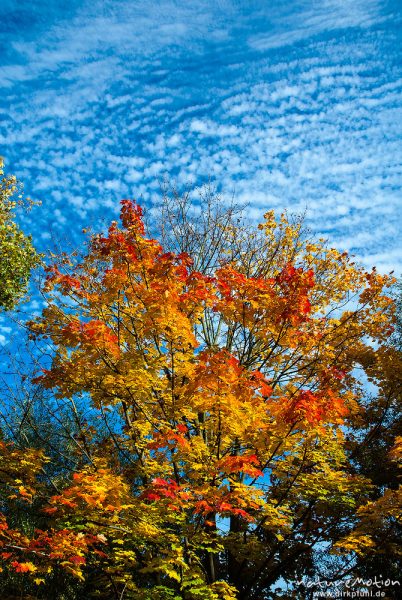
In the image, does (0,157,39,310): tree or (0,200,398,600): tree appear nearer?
(0,200,398,600): tree

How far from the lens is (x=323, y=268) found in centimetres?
1197

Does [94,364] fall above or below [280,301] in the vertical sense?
below

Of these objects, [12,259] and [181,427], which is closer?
[181,427]

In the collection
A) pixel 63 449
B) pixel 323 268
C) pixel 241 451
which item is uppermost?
pixel 323 268

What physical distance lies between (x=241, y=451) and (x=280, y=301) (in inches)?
124

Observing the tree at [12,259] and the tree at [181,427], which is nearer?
the tree at [181,427]

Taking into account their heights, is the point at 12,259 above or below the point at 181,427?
above

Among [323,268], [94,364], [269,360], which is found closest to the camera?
[94,364]

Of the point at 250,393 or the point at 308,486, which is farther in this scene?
the point at 308,486

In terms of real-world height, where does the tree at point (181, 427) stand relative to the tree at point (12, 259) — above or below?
below

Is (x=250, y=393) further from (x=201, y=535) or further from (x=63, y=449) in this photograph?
(x=63, y=449)

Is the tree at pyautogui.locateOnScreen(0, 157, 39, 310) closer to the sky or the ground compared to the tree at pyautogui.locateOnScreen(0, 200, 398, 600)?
closer to the sky

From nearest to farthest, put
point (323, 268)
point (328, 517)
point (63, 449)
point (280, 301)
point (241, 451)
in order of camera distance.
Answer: point (280, 301) < point (241, 451) < point (328, 517) < point (323, 268) < point (63, 449)

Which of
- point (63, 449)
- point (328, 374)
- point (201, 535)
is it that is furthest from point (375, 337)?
point (63, 449)
